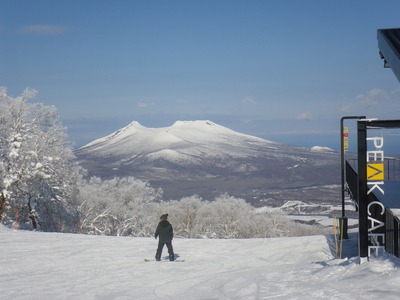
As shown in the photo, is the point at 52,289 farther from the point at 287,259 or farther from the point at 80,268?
the point at 287,259

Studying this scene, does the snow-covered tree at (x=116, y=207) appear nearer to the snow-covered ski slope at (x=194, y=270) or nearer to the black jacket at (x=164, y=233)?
the snow-covered ski slope at (x=194, y=270)

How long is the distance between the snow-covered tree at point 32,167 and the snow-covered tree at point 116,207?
1228cm

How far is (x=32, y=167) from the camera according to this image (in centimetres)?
3353

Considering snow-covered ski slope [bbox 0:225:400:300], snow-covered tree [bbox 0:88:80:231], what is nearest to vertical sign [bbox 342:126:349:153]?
snow-covered ski slope [bbox 0:225:400:300]

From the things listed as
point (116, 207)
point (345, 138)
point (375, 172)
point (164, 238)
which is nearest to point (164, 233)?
point (164, 238)

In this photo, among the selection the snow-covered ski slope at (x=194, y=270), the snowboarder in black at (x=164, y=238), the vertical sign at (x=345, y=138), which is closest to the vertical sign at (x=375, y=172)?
the snow-covered ski slope at (x=194, y=270)

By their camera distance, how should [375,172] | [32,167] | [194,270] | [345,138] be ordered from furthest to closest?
[32,167]
[345,138]
[194,270]
[375,172]

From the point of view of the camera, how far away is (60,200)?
35938 millimetres

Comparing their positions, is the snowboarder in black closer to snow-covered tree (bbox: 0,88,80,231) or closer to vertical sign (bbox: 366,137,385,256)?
vertical sign (bbox: 366,137,385,256)

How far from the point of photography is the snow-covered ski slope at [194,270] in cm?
1191

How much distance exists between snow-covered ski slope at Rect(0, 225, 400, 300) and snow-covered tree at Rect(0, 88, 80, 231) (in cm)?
1012

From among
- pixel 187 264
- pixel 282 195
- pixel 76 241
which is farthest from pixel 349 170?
pixel 282 195

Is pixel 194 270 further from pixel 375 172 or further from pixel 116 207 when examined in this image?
pixel 116 207

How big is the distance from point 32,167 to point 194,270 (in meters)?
20.2
